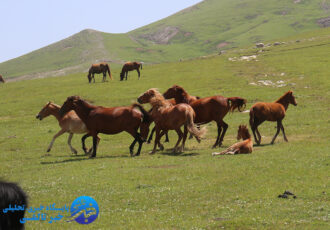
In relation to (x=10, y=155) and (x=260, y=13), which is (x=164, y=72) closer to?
(x=10, y=155)

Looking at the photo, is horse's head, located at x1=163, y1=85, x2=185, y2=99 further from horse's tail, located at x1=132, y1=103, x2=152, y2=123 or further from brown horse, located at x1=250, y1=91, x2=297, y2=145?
brown horse, located at x1=250, y1=91, x2=297, y2=145

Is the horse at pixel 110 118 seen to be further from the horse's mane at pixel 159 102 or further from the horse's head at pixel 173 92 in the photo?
the horse's head at pixel 173 92

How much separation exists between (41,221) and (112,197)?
2294 millimetres

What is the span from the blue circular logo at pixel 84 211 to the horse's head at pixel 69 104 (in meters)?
10.2

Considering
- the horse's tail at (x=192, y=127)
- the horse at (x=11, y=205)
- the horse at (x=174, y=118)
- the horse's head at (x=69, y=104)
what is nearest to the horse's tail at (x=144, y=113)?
the horse at (x=174, y=118)

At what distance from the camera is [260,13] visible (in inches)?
7249

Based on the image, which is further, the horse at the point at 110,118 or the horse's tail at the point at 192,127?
the horse at the point at 110,118

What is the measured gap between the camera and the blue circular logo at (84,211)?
9945mm

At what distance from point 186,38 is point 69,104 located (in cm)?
15590

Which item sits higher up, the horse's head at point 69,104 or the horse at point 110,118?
the horse's head at point 69,104

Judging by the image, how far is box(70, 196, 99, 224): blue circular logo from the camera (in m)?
9.95

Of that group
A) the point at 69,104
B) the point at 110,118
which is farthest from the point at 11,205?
the point at 69,104

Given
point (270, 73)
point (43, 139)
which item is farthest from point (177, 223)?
point (270, 73)

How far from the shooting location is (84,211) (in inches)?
399
